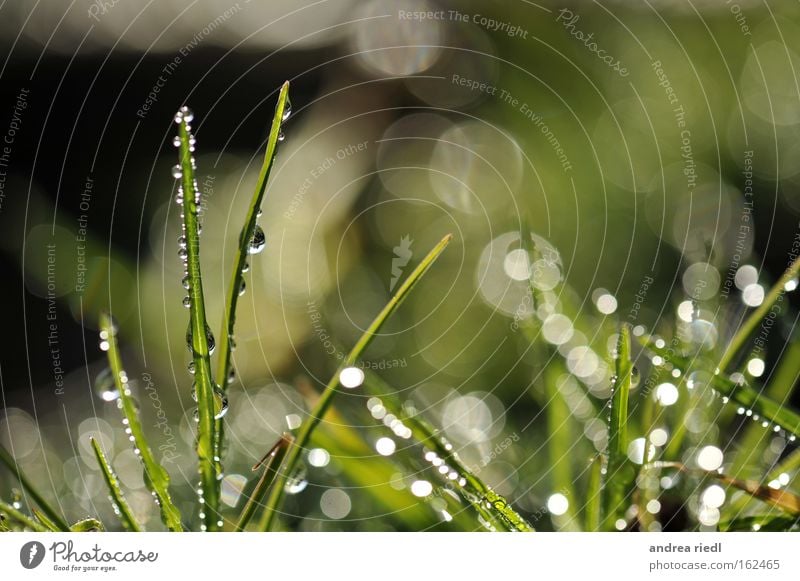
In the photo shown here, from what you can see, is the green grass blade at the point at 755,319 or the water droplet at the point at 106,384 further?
the water droplet at the point at 106,384

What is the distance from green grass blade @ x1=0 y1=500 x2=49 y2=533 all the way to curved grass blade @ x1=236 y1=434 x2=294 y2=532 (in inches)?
5.9

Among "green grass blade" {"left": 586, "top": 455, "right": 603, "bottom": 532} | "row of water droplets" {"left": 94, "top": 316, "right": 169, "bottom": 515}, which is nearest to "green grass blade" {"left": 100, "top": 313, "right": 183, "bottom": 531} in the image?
"row of water droplets" {"left": 94, "top": 316, "right": 169, "bottom": 515}

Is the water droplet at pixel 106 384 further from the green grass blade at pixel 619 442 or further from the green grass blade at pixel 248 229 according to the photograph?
the green grass blade at pixel 619 442

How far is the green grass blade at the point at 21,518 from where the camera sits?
504 millimetres

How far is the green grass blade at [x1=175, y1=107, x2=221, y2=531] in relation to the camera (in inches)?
18.8

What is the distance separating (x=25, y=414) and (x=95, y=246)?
0.28 m

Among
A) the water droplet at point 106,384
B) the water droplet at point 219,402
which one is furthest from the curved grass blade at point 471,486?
the water droplet at point 106,384

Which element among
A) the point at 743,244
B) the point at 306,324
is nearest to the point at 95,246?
the point at 306,324

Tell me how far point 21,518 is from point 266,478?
18 centimetres

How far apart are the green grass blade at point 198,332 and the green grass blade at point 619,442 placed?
0.90 feet

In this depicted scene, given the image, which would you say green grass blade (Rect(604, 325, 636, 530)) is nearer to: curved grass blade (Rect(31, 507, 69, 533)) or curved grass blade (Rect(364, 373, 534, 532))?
curved grass blade (Rect(364, 373, 534, 532))

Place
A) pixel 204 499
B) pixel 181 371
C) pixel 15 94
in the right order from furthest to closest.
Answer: pixel 15 94 → pixel 181 371 → pixel 204 499

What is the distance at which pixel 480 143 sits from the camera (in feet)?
4.14
